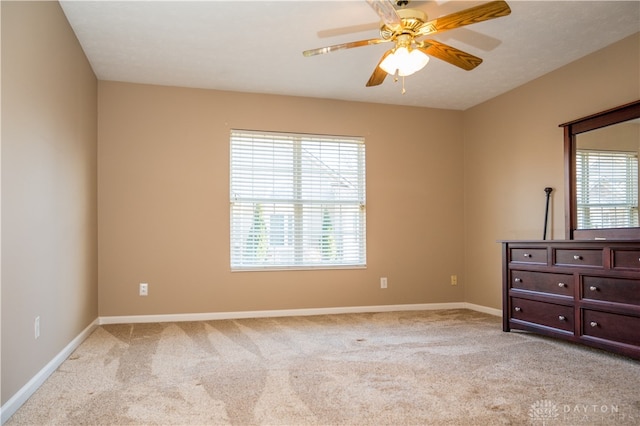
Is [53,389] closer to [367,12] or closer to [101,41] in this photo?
[101,41]

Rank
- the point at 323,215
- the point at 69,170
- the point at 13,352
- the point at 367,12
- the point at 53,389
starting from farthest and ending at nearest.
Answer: the point at 323,215 → the point at 69,170 → the point at 367,12 → the point at 53,389 → the point at 13,352

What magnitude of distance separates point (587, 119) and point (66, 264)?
13.8ft

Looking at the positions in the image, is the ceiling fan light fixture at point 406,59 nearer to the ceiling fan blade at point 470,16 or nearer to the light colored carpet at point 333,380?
the ceiling fan blade at point 470,16

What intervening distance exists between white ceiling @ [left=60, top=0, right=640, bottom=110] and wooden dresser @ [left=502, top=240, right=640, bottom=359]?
157 cm

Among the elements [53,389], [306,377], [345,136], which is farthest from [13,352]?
[345,136]

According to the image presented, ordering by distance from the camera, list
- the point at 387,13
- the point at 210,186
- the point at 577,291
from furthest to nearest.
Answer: the point at 210,186, the point at 577,291, the point at 387,13

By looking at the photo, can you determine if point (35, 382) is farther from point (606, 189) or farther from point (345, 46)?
point (606, 189)

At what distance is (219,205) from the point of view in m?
4.46

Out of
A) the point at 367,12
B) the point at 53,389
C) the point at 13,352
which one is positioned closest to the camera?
the point at 13,352

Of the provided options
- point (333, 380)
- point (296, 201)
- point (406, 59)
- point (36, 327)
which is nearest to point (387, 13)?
point (406, 59)

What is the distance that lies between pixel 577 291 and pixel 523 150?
66.0 inches

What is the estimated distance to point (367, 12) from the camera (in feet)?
9.66

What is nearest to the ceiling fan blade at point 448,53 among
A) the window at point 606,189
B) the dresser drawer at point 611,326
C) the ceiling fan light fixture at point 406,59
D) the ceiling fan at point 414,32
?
the ceiling fan at point 414,32

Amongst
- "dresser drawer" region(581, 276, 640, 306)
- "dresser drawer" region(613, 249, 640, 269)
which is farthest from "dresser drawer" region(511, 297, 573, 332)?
"dresser drawer" region(613, 249, 640, 269)
